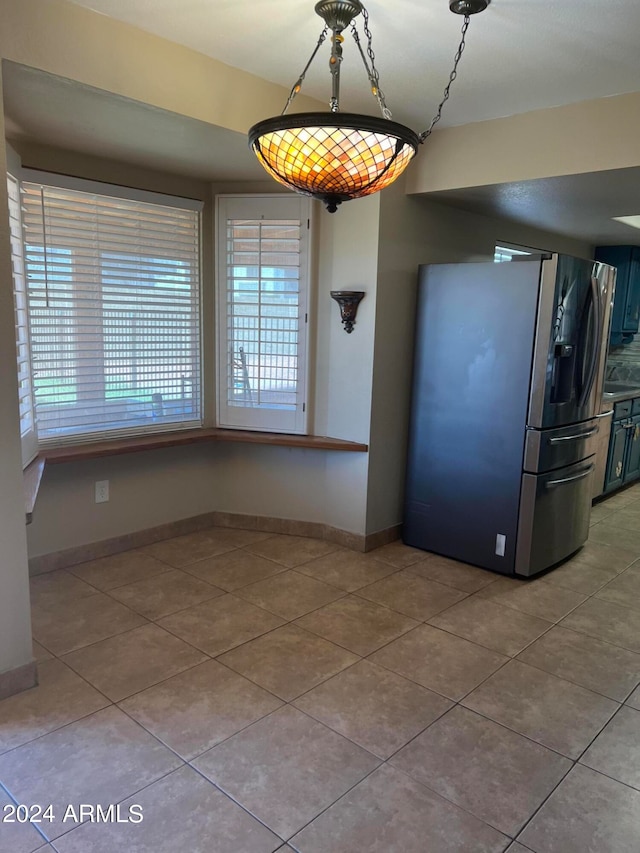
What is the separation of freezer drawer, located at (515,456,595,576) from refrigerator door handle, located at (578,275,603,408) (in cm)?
42

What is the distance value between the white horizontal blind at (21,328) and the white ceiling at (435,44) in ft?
3.35

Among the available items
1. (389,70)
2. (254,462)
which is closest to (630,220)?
(389,70)

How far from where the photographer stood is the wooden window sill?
10.1 ft

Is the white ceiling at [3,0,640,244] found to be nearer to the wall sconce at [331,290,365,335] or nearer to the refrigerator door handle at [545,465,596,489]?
the wall sconce at [331,290,365,335]

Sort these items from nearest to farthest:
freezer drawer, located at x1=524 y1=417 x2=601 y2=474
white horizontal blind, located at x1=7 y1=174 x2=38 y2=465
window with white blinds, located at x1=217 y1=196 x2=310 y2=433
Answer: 1. white horizontal blind, located at x1=7 y1=174 x2=38 y2=465
2. freezer drawer, located at x1=524 y1=417 x2=601 y2=474
3. window with white blinds, located at x1=217 y1=196 x2=310 y2=433

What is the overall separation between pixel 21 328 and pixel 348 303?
1695mm

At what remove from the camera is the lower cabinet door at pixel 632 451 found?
5.09 metres

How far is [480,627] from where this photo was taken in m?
2.77

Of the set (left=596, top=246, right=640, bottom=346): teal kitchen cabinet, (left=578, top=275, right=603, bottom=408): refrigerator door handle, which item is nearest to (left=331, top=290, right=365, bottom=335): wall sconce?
(left=578, top=275, right=603, bottom=408): refrigerator door handle

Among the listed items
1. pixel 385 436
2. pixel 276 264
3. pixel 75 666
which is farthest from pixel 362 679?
pixel 276 264

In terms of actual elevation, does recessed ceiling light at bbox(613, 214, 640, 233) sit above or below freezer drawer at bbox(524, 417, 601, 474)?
above

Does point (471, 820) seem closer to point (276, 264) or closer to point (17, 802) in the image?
point (17, 802)

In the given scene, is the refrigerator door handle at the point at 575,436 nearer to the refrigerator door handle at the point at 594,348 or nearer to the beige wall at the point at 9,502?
the refrigerator door handle at the point at 594,348

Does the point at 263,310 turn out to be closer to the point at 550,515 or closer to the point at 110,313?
the point at 110,313
